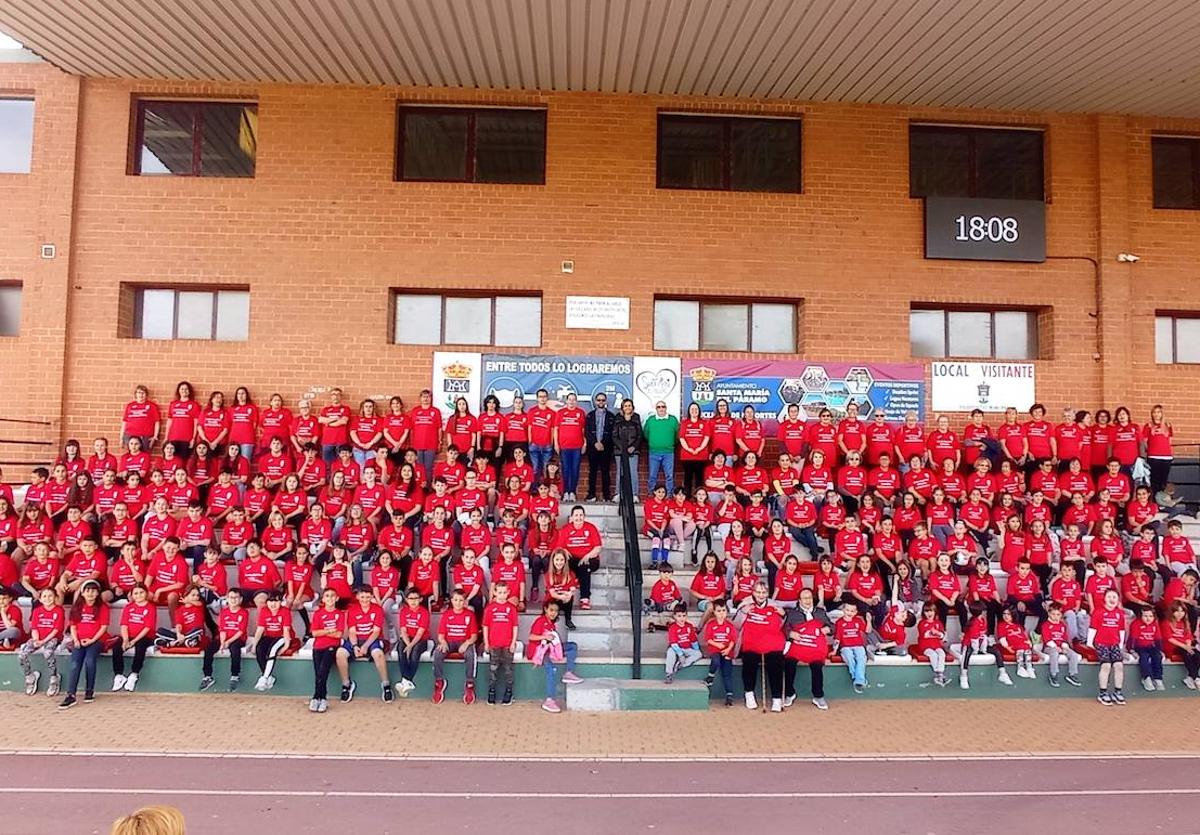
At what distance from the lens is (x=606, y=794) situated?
21.7ft

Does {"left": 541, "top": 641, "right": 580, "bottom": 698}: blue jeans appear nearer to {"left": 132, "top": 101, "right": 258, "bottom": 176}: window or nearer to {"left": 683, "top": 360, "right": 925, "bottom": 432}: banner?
{"left": 683, "top": 360, "right": 925, "bottom": 432}: banner

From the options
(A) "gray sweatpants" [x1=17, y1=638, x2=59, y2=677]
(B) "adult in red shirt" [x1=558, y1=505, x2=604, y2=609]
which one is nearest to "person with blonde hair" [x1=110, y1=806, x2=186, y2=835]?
(B) "adult in red shirt" [x1=558, y1=505, x2=604, y2=609]

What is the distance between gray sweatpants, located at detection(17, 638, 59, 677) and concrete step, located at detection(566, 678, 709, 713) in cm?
540

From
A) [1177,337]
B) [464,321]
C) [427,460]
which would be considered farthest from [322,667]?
[1177,337]

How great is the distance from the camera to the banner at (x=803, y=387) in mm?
13523

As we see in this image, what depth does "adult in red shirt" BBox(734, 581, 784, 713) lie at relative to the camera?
927cm

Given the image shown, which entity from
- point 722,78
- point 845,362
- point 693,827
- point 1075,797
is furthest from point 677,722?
point 722,78

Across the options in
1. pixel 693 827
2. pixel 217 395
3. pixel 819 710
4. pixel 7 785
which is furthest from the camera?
pixel 217 395

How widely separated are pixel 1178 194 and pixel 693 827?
44.7 feet

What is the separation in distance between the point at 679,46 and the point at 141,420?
29.7ft

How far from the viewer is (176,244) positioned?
13.3 metres

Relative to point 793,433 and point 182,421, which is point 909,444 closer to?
point 793,433

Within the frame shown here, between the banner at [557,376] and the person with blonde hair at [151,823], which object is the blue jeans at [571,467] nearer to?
the banner at [557,376]

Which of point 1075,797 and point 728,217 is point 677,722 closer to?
point 1075,797
